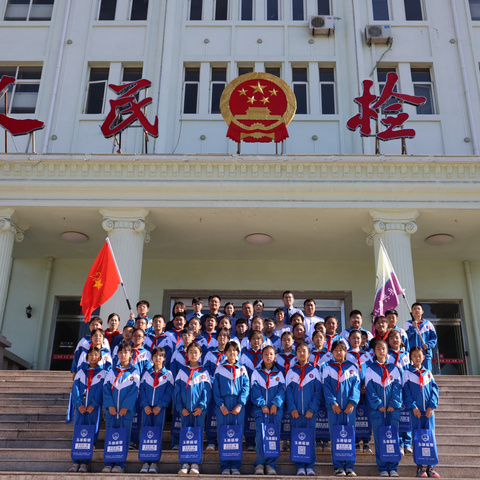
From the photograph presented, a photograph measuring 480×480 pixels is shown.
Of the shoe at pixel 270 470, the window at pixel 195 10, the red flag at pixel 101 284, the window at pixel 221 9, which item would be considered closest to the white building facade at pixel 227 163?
the window at pixel 221 9

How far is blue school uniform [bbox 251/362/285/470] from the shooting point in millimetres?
6590

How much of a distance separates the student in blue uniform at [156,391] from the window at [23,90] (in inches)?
355

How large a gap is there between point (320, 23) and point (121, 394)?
1038cm

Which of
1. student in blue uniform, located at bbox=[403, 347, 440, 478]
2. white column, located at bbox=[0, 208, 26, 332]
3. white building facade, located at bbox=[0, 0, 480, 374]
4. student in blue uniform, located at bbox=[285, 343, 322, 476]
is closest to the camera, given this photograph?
student in blue uniform, located at bbox=[403, 347, 440, 478]

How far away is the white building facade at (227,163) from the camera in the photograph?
38.1 ft

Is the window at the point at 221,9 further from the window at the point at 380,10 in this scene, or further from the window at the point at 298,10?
the window at the point at 380,10

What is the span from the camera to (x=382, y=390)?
22.1ft

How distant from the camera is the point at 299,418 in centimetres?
668

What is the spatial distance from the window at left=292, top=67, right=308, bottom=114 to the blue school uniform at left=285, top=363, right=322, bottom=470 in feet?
26.7

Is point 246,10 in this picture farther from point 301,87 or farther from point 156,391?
point 156,391

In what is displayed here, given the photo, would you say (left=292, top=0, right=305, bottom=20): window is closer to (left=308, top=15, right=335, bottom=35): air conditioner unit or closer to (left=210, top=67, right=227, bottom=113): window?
(left=308, top=15, right=335, bottom=35): air conditioner unit

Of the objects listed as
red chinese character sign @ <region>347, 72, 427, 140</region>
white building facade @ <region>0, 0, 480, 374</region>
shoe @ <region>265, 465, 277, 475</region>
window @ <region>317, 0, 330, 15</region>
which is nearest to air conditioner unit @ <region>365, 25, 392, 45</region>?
white building facade @ <region>0, 0, 480, 374</region>

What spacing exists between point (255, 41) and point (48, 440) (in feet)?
33.4

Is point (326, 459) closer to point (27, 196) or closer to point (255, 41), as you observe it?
point (27, 196)
